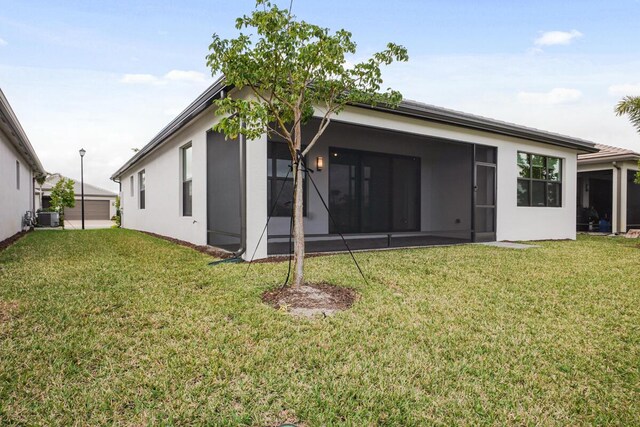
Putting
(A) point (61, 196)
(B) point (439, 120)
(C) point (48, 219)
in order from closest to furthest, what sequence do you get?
(B) point (439, 120) → (C) point (48, 219) → (A) point (61, 196)

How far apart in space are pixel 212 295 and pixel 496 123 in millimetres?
7673

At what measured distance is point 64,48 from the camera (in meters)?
8.90

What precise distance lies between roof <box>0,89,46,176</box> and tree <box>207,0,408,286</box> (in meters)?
5.56

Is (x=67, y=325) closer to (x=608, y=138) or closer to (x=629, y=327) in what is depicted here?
(x=629, y=327)

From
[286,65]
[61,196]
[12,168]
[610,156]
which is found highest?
[610,156]

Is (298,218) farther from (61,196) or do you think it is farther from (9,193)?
(61,196)

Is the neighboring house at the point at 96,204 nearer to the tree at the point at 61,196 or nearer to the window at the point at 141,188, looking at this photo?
the tree at the point at 61,196

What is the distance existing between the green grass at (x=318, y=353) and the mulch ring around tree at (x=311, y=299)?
165 mm

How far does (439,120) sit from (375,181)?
3.01m

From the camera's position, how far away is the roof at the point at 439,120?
6.35 meters

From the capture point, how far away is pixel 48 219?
52.7 feet

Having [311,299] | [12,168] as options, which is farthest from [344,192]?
[12,168]

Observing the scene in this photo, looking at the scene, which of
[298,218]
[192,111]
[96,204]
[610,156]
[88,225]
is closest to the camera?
[298,218]

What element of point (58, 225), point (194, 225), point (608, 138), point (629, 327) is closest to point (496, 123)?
point (629, 327)
